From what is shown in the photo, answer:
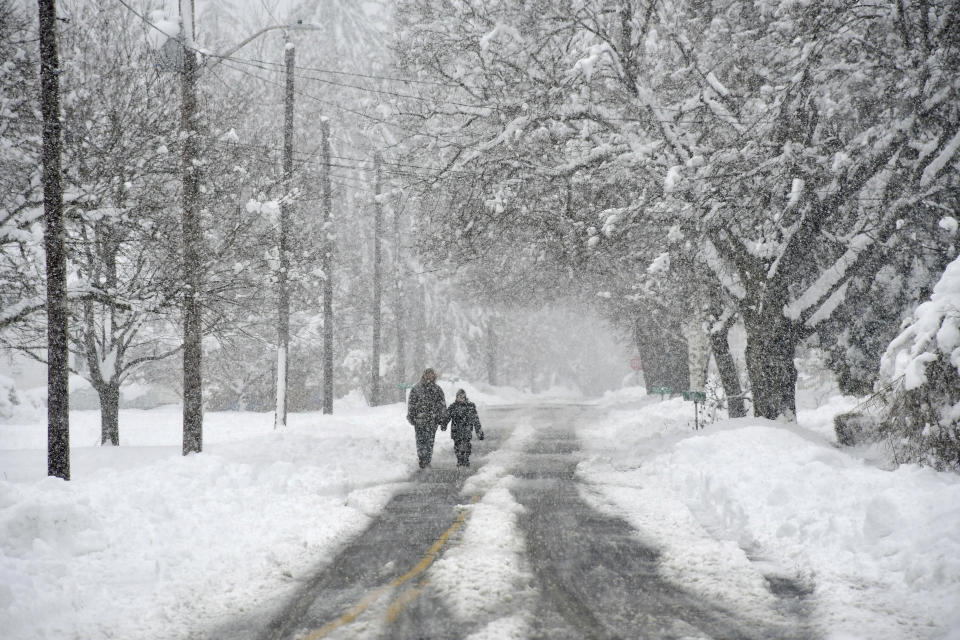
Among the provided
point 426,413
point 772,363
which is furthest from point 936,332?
point 426,413

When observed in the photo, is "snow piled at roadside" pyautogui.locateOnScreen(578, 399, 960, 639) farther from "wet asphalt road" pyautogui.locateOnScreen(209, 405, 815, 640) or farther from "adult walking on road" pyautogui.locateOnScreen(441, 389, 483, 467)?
"adult walking on road" pyautogui.locateOnScreen(441, 389, 483, 467)

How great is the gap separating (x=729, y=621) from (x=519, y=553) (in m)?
2.31

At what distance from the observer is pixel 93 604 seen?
5730 mm

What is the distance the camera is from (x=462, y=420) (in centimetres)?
1363

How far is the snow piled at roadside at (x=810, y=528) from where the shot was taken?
5.44 metres

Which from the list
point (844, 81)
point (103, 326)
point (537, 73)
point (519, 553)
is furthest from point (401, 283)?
point (519, 553)

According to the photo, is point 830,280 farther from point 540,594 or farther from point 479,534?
point 540,594

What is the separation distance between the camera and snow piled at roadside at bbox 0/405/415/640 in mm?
5574

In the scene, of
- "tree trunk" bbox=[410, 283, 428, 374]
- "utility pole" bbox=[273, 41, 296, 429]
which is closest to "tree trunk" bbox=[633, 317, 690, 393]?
"tree trunk" bbox=[410, 283, 428, 374]

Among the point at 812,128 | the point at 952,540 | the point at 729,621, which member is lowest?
the point at 729,621

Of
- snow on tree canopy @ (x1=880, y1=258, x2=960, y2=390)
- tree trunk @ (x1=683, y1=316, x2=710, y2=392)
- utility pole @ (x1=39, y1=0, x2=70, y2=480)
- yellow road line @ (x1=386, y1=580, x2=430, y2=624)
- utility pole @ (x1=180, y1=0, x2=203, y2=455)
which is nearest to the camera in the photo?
yellow road line @ (x1=386, y1=580, x2=430, y2=624)

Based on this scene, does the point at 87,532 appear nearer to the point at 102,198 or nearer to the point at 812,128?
the point at 102,198

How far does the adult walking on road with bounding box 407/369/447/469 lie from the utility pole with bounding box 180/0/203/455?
12.5ft

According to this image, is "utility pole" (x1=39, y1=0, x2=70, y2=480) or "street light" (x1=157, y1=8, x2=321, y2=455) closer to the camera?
"utility pole" (x1=39, y1=0, x2=70, y2=480)
